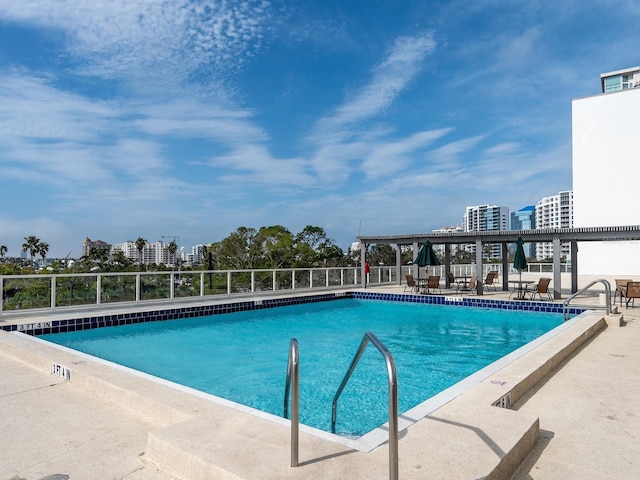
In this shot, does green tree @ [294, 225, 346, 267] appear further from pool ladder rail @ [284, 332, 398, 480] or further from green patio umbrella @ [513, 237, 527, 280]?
pool ladder rail @ [284, 332, 398, 480]

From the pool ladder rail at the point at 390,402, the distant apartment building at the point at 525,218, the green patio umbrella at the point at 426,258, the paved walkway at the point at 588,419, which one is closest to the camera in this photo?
the pool ladder rail at the point at 390,402

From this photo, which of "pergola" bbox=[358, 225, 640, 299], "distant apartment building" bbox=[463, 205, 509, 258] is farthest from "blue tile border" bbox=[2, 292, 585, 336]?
"distant apartment building" bbox=[463, 205, 509, 258]

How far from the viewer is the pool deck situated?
88.8 inches

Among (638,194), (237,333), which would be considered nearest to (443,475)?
(237,333)

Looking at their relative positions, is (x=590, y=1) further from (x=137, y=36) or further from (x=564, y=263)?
(x=564, y=263)

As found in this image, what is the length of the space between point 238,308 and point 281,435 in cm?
896

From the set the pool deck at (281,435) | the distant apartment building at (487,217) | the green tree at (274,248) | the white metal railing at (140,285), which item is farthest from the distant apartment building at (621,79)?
the distant apartment building at (487,217)

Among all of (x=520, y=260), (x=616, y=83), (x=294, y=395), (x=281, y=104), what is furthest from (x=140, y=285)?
(x=616, y=83)

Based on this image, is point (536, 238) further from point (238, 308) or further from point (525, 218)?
point (525, 218)

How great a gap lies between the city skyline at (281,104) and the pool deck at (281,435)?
8501mm

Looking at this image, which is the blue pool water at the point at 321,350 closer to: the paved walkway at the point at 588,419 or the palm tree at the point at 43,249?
the paved walkway at the point at 588,419

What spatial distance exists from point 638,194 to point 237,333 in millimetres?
30455

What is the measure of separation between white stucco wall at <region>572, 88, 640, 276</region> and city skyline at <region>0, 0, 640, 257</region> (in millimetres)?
4337

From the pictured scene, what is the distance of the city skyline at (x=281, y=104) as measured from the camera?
11828 millimetres
